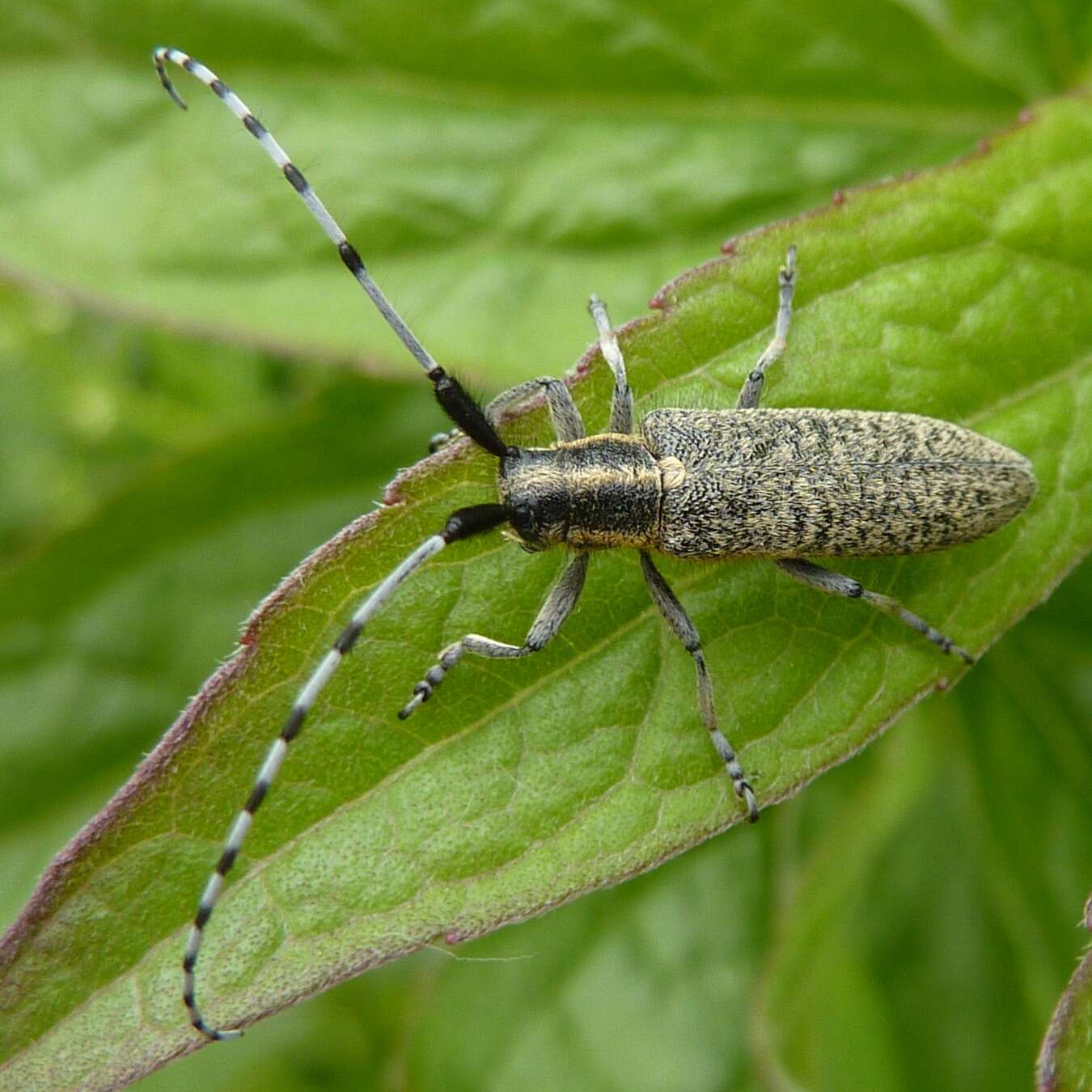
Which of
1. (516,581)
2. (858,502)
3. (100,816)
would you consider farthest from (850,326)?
(100,816)

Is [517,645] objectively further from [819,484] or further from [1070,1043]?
[1070,1043]

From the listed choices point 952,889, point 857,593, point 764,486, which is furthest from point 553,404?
point 952,889

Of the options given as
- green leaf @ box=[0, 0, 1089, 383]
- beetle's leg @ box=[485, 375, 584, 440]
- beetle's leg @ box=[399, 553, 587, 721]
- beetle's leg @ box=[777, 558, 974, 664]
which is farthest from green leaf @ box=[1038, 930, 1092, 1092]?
green leaf @ box=[0, 0, 1089, 383]

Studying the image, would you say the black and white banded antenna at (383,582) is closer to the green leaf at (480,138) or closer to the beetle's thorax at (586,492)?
the beetle's thorax at (586,492)

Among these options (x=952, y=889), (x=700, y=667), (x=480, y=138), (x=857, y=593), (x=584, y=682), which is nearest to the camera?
(x=584, y=682)

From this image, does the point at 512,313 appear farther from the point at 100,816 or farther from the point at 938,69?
the point at 100,816

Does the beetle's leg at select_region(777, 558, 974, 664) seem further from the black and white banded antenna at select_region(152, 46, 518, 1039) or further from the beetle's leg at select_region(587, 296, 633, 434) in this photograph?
the black and white banded antenna at select_region(152, 46, 518, 1039)
